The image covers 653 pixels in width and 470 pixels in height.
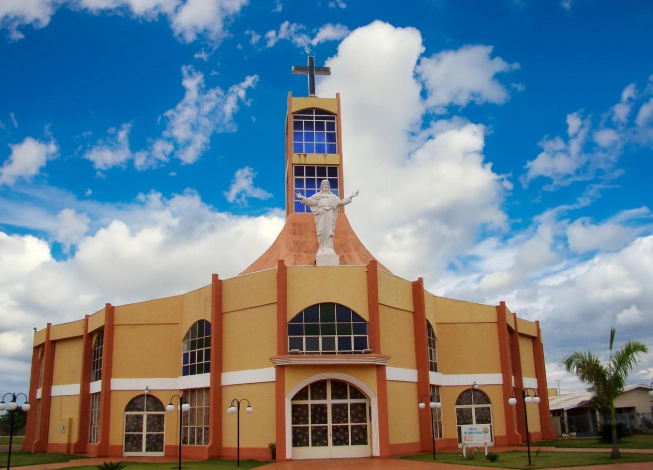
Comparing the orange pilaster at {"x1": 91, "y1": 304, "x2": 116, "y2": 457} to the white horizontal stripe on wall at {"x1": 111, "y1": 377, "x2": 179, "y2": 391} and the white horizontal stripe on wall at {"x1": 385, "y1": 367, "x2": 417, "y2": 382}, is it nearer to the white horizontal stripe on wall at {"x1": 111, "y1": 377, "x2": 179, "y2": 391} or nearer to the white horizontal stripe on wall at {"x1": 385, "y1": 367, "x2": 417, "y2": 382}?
the white horizontal stripe on wall at {"x1": 111, "y1": 377, "x2": 179, "y2": 391}

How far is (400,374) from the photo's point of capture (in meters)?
25.6

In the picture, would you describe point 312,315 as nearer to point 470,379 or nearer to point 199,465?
point 199,465

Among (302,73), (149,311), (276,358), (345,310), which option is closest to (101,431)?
(149,311)

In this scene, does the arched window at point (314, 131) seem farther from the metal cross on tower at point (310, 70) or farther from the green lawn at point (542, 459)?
the green lawn at point (542, 459)

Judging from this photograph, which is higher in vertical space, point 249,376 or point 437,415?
point 249,376

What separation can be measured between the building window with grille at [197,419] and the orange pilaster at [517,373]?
14.6 m

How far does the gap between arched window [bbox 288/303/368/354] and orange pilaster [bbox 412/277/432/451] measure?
335cm

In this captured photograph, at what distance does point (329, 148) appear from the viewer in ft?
112

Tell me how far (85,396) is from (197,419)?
704 cm

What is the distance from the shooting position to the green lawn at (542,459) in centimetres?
1973

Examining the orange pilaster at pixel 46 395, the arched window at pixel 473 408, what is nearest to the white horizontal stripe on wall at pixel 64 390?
the orange pilaster at pixel 46 395

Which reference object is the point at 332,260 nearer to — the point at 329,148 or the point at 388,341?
the point at 388,341

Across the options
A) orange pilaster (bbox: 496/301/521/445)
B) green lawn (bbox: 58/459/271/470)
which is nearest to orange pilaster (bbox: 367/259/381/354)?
green lawn (bbox: 58/459/271/470)

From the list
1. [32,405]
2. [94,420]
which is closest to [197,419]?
[94,420]
